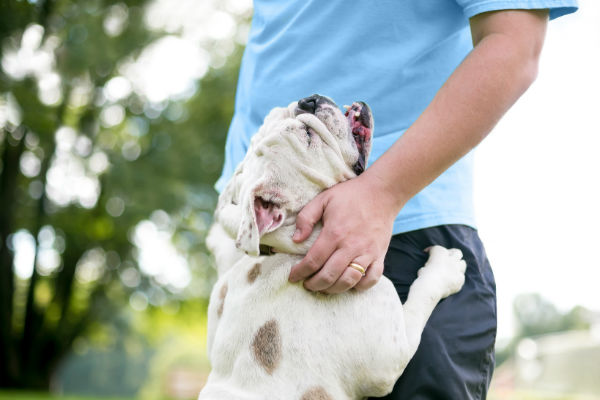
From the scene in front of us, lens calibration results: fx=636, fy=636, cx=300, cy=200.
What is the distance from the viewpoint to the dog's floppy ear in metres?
2.23

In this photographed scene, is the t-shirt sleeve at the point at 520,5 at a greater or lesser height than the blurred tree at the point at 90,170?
greater

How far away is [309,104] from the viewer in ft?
8.13

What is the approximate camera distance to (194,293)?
72.8 feet

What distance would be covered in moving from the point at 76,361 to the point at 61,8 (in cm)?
2486

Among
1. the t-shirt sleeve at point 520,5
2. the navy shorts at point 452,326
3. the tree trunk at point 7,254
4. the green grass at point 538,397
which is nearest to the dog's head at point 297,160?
the navy shorts at point 452,326

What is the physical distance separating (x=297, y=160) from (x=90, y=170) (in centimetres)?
1776

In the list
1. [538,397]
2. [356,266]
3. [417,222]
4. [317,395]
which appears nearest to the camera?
[356,266]

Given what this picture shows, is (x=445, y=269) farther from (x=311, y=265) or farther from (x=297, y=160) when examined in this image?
(x=297, y=160)

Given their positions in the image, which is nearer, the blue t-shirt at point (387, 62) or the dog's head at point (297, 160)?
the dog's head at point (297, 160)

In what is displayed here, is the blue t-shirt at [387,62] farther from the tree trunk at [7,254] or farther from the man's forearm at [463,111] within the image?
the tree trunk at [7,254]

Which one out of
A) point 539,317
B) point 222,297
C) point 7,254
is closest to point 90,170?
point 7,254

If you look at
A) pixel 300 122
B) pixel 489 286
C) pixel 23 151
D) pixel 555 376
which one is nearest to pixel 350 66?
pixel 300 122

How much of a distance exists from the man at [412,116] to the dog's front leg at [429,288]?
53mm

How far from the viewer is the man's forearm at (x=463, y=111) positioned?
2203 millimetres
